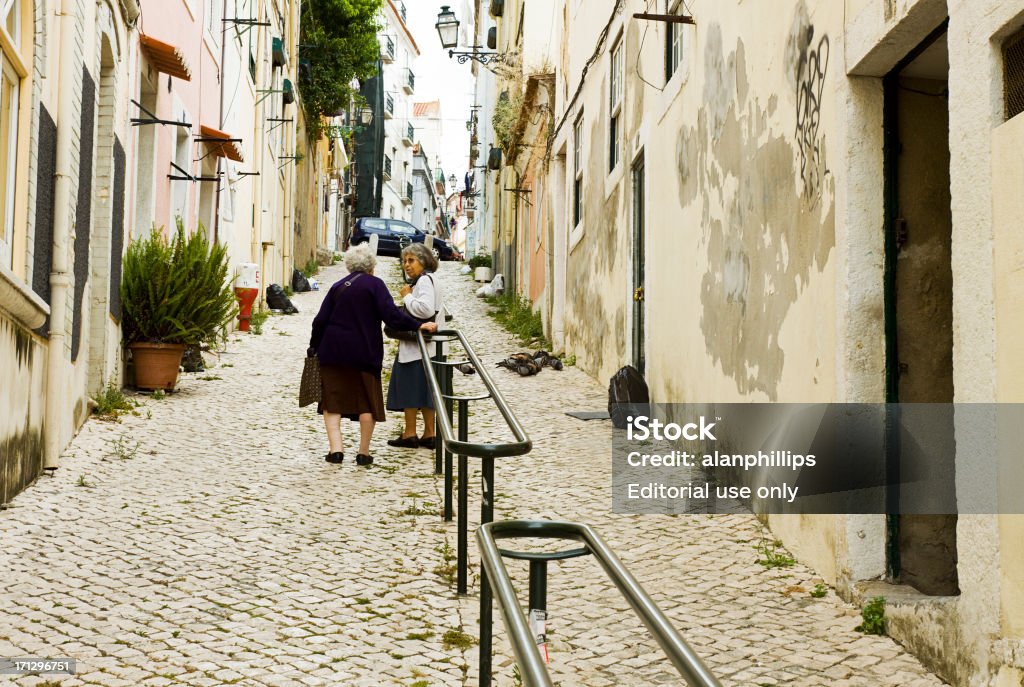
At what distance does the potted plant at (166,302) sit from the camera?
10320 mm

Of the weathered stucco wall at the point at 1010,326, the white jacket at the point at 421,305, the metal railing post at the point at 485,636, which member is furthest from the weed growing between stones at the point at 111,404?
the weathered stucco wall at the point at 1010,326

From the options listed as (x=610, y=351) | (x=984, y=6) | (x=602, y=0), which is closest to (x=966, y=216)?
(x=984, y=6)

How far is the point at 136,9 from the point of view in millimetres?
9930

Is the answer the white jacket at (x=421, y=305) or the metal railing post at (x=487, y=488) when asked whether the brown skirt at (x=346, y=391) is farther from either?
the metal railing post at (x=487, y=488)

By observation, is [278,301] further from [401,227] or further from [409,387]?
[401,227]

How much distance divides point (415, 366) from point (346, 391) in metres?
0.64

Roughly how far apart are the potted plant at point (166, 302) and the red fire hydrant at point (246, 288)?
474 centimetres

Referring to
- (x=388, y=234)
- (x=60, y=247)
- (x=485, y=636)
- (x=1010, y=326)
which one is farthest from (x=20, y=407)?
(x=388, y=234)

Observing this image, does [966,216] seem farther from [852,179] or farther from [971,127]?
[852,179]

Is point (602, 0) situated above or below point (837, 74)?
above

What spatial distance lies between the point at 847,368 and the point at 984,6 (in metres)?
1.66

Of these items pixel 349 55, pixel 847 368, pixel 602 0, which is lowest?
pixel 847 368

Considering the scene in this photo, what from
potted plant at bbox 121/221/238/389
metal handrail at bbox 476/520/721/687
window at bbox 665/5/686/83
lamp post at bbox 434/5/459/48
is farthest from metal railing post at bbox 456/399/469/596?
lamp post at bbox 434/5/459/48

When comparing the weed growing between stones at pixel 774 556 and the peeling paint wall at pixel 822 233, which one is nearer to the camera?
the peeling paint wall at pixel 822 233
